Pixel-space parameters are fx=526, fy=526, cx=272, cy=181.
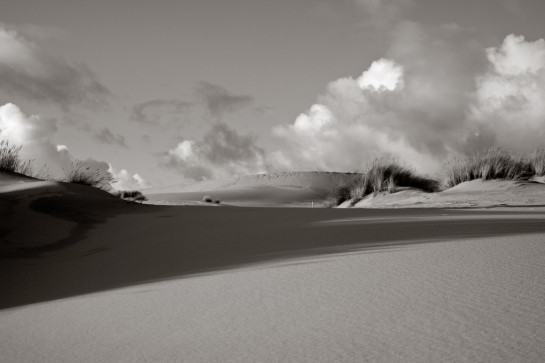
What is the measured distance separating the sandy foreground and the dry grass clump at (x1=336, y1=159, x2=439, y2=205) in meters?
6.79

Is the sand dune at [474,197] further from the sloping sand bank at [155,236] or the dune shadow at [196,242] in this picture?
the dune shadow at [196,242]

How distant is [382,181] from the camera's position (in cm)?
1201

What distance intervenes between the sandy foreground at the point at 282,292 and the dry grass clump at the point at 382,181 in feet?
→ 22.3

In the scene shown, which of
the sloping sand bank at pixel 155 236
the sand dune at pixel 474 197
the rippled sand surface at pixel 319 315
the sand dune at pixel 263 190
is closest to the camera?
the rippled sand surface at pixel 319 315

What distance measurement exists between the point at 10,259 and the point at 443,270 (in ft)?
11.4

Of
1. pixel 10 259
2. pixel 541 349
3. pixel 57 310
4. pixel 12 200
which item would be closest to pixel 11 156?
pixel 12 200

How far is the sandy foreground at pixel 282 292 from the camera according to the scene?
1669 millimetres

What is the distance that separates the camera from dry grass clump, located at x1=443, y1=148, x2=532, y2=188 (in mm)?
11320

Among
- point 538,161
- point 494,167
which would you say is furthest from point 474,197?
point 538,161

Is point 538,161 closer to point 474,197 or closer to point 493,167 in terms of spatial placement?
point 493,167

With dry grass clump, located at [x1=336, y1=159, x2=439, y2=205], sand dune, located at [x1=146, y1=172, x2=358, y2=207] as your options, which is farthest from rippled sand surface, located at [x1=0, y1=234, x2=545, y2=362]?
sand dune, located at [x1=146, y1=172, x2=358, y2=207]

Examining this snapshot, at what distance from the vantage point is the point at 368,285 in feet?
7.83

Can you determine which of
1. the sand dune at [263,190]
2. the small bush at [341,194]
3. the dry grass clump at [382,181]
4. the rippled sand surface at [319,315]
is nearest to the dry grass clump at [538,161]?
the dry grass clump at [382,181]

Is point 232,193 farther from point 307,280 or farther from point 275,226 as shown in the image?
point 307,280
